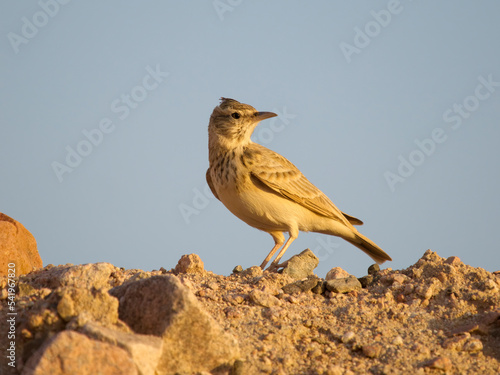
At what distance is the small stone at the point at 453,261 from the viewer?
735cm

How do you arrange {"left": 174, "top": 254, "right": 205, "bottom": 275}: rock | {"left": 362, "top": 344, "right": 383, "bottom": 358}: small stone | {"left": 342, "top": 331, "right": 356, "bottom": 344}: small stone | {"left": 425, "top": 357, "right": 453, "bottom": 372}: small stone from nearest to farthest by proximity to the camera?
{"left": 425, "top": 357, "right": 453, "bottom": 372}: small stone → {"left": 362, "top": 344, "right": 383, "bottom": 358}: small stone → {"left": 342, "top": 331, "right": 356, "bottom": 344}: small stone → {"left": 174, "top": 254, "right": 205, "bottom": 275}: rock

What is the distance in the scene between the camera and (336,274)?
7.74m

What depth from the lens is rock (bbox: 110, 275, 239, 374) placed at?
14.0ft

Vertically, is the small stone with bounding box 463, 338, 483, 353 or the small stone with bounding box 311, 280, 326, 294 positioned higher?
the small stone with bounding box 463, 338, 483, 353

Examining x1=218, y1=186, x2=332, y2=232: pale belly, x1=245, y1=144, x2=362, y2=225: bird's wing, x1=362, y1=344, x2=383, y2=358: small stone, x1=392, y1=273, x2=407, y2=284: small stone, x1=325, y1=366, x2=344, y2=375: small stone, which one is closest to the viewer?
x1=325, y1=366, x2=344, y2=375: small stone

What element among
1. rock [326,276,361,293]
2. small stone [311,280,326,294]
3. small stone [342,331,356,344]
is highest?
rock [326,276,361,293]

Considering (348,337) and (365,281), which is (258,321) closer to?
(348,337)

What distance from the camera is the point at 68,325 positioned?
13.2 feet

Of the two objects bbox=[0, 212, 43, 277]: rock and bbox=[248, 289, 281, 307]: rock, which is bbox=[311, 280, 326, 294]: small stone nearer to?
bbox=[248, 289, 281, 307]: rock

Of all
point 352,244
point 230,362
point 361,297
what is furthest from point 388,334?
point 352,244

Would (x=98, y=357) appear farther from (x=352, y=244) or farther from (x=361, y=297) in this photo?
(x=352, y=244)

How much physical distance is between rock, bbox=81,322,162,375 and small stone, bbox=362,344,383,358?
6.85 feet

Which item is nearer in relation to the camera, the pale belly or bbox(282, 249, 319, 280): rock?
bbox(282, 249, 319, 280): rock

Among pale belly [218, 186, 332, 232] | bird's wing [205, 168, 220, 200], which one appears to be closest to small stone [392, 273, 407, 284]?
pale belly [218, 186, 332, 232]
